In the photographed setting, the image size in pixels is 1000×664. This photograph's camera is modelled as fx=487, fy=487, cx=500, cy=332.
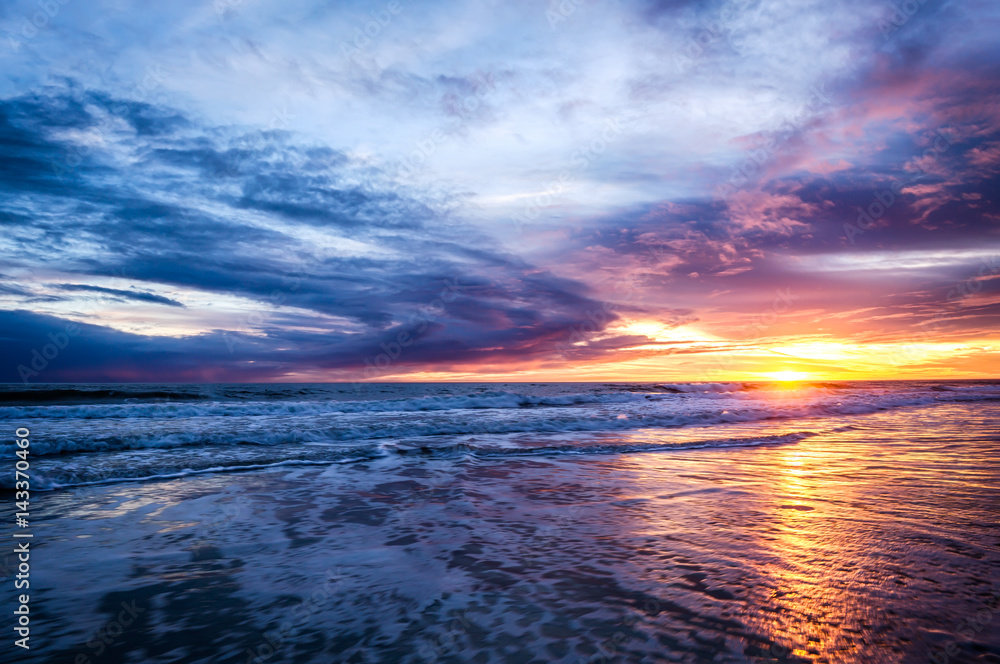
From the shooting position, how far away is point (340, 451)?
11609 millimetres

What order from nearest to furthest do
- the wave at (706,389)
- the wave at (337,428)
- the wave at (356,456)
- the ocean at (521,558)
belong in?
the ocean at (521,558), the wave at (356,456), the wave at (337,428), the wave at (706,389)

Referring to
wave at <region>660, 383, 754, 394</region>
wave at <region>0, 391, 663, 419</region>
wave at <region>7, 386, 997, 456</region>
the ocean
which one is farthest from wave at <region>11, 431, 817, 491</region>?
wave at <region>660, 383, 754, 394</region>

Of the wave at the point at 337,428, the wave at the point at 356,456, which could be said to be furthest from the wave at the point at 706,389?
the wave at the point at 356,456

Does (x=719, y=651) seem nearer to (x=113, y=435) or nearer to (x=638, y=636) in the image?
(x=638, y=636)

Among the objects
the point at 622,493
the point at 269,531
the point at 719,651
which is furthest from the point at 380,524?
the point at 719,651

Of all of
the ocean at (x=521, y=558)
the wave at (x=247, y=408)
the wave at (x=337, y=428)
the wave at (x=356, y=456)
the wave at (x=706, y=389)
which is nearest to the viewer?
the ocean at (x=521, y=558)

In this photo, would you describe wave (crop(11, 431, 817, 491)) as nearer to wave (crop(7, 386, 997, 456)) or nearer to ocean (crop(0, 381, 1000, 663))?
ocean (crop(0, 381, 1000, 663))

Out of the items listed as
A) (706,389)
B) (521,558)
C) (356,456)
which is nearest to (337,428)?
(356,456)

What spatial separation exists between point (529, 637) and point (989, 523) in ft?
17.4

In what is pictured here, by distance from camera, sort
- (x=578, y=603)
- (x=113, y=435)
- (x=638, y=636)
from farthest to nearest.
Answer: (x=113, y=435) < (x=578, y=603) < (x=638, y=636)

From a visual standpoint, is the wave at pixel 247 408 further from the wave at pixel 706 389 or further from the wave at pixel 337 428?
the wave at pixel 706 389

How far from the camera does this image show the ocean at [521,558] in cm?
306

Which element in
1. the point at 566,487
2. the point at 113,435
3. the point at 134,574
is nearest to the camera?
the point at 134,574

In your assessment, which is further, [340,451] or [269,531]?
[340,451]
